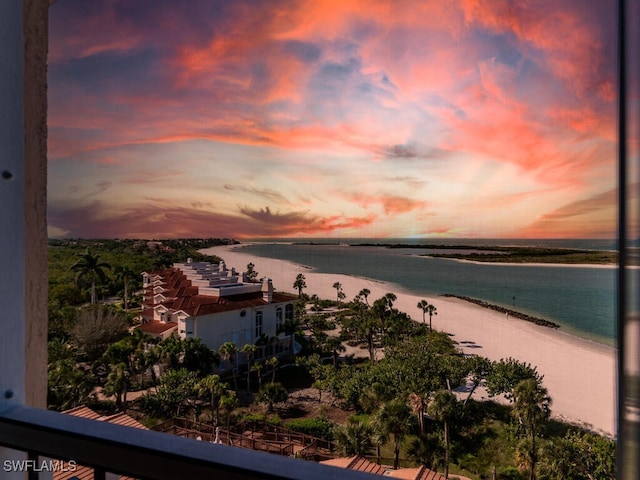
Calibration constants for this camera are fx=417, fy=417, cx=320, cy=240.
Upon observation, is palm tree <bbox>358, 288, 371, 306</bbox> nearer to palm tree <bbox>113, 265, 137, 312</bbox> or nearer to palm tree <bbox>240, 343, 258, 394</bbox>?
palm tree <bbox>240, 343, 258, 394</bbox>

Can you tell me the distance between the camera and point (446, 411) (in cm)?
192

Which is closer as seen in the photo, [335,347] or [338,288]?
[338,288]

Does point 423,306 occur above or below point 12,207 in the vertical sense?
below

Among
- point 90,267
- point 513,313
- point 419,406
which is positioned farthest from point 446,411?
point 90,267

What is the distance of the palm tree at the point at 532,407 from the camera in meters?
1.62

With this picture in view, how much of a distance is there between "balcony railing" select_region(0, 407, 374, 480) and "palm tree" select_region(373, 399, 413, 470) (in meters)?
1.63

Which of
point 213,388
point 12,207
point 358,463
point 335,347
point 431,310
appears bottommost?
point 358,463

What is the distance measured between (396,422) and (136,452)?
1718mm

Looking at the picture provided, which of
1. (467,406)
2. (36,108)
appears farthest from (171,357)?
(36,108)

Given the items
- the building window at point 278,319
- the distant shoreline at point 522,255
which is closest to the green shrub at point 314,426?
the building window at point 278,319

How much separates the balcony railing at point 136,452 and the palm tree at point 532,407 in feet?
4.86

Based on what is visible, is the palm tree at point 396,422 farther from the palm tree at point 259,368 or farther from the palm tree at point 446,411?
the palm tree at point 259,368

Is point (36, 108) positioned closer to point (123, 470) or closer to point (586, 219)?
point (123, 470)

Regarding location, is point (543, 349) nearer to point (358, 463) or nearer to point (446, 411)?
point (446, 411)
